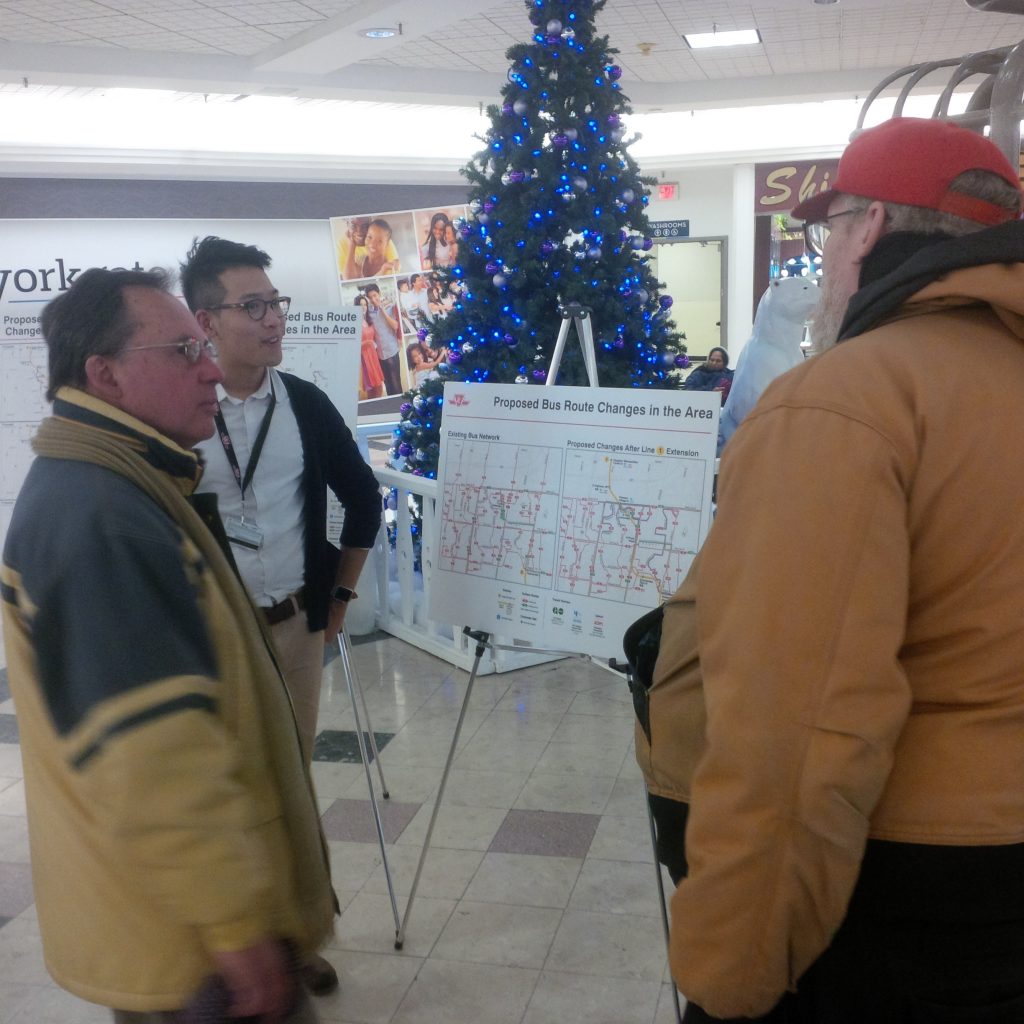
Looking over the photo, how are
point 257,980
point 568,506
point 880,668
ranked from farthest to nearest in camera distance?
point 568,506
point 257,980
point 880,668

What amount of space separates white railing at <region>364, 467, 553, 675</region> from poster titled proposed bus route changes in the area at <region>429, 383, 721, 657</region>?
2.01m

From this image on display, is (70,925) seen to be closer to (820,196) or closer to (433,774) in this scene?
(820,196)

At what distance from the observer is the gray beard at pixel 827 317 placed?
1256 mm

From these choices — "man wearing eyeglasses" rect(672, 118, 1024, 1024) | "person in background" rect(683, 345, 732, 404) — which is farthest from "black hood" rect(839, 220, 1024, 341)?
"person in background" rect(683, 345, 732, 404)

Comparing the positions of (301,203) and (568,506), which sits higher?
(301,203)

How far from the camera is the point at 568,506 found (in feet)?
7.60

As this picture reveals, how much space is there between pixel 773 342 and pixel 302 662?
8.79 ft

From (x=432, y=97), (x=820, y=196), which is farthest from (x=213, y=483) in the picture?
(x=432, y=97)

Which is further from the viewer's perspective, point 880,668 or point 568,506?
point 568,506

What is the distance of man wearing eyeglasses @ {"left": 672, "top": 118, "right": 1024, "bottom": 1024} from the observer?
1.01 metres

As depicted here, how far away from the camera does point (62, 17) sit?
569cm

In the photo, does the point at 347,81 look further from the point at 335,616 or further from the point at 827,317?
the point at 827,317

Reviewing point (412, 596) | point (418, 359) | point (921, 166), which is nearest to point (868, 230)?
point (921, 166)

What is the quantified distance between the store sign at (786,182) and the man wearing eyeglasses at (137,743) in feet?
33.8
